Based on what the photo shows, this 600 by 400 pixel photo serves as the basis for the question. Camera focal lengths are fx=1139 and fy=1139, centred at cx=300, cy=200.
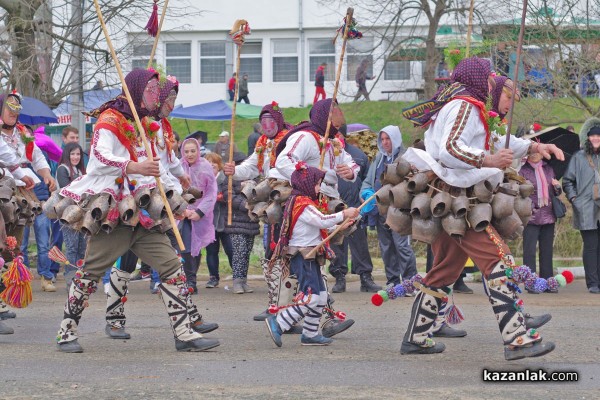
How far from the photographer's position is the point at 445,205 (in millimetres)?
7727

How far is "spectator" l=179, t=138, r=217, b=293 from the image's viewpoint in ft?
44.4

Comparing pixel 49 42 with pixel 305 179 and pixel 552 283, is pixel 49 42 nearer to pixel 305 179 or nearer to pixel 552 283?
pixel 305 179

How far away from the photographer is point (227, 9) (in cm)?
4162

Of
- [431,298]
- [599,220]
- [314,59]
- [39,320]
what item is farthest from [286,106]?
[431,298]

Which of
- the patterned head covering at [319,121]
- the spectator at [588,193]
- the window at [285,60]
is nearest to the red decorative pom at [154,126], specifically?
the patterned head covering at [319,121]

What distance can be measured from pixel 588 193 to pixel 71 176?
6411 mm

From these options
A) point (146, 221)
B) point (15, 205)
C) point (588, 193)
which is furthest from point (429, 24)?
point (146, 221)

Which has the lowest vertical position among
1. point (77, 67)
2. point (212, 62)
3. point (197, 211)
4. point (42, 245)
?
point (42, 245)

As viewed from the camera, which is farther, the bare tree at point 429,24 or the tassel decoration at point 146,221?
the bare tree at point 429,24

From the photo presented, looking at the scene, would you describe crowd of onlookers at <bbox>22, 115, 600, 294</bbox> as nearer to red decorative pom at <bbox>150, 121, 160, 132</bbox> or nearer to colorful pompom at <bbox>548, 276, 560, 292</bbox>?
red decorative pom at <bbox>150, 121, 160, 132</bbox>

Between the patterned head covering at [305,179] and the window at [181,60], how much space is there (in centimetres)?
3463

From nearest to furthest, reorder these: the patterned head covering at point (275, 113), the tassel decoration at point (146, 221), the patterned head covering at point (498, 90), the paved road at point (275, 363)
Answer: the paved road at point (275, 363)
the patterned head covering at point (498, 90)
the tassel decoration at point (146, 221)
the patterned head covering at point (275, 113)

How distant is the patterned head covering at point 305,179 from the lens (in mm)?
9227

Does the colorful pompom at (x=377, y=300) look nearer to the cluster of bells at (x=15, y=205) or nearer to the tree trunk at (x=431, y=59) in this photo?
the cluster of bells at (x=15, y=205)
